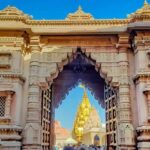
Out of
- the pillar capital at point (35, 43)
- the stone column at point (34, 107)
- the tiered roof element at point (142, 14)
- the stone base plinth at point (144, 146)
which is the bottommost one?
the stone base plinth at point (144, 146)

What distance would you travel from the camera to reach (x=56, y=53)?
10.2 m

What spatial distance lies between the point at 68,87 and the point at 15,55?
14.1ft

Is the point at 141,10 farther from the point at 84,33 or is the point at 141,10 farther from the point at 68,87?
the point at 68,87

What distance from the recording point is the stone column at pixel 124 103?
8.91 metres

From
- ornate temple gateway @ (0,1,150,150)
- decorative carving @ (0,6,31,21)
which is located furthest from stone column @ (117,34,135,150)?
decorative carving @ (0,6,31,21)

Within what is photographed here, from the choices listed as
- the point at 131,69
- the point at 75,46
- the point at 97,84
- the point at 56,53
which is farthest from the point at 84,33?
the point at 97,84

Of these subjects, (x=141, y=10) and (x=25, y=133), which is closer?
(x=25, y=133)

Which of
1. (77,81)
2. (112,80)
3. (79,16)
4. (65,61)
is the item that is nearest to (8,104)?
(65,61)

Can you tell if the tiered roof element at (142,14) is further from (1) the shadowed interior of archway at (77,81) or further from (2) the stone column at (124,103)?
(1) the shadowed interior of archway at (77,81)

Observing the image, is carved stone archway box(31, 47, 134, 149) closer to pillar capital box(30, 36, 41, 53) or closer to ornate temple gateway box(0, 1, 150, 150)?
ornate temple gateway box(0, 1, 150, 150)

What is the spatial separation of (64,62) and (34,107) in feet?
6.94

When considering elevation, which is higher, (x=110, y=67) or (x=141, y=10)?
(x=141, y=10)

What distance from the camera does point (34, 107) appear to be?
945 centimetres

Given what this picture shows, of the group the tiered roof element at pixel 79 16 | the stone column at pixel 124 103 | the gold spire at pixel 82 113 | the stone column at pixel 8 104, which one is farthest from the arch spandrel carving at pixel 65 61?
the gold spire at pixel 82 113
